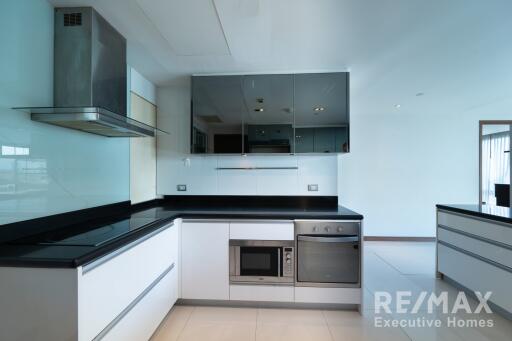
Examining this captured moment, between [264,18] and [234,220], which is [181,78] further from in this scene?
[234,220]

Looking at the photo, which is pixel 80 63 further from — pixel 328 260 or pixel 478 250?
pixel 478 250

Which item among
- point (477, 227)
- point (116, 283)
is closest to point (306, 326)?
point (116, 283)

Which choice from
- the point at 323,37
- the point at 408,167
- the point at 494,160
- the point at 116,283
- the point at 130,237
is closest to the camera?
the point at 116,283

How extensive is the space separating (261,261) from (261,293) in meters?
0.30

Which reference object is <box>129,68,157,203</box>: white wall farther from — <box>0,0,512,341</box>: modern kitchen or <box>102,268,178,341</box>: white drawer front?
<box>102,268,178,341</box>: white drawer front

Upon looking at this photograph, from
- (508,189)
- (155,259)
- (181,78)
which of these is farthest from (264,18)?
(508,189)

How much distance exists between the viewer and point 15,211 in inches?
50.9

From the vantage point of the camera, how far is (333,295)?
Answer: 2.11 metres

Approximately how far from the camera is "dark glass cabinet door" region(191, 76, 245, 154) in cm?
255

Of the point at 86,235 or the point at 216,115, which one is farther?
the point at 216,115

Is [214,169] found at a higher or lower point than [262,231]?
higher

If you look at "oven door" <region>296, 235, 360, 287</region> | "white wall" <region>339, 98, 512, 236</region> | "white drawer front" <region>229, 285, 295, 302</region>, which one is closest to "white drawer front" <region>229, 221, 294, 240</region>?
"oven door" <region>296, 235, 360, 287</region>

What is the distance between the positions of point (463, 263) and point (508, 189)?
9.93ft

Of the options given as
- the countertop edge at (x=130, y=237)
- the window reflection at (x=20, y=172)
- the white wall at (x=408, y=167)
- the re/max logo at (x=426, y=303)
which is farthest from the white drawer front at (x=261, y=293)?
the white wall at (x=408, y=167)
